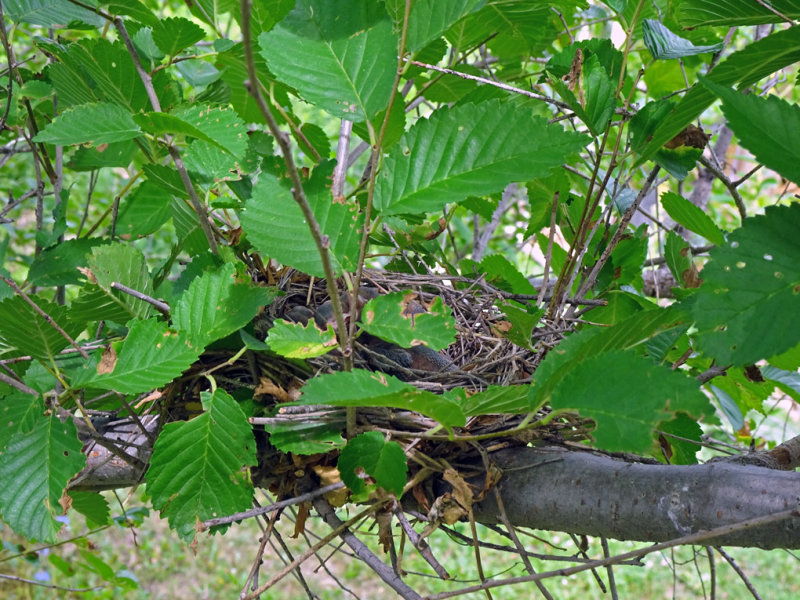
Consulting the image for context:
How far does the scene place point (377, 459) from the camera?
59cm

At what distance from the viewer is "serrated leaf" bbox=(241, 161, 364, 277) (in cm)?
55

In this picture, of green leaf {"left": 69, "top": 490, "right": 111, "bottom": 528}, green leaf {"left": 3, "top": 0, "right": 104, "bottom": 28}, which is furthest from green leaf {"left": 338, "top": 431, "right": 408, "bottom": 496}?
green leaf {"left": 3, "top": 0, "right": 104, "bottom": 28}

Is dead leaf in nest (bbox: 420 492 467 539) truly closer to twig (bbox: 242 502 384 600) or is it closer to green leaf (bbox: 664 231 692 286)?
twig (bbox: 242 502 384 600)

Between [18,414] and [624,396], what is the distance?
57 centimetres

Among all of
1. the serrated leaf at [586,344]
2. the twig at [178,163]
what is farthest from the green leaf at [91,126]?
the serrated leaf at [586,344]

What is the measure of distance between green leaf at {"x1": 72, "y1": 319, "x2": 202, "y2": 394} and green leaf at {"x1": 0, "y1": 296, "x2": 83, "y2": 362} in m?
0.06

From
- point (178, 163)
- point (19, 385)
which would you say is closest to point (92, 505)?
point (19, 385)

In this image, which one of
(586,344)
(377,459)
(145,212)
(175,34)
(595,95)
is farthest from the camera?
(145,212)

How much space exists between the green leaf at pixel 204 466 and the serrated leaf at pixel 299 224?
0.54 ft

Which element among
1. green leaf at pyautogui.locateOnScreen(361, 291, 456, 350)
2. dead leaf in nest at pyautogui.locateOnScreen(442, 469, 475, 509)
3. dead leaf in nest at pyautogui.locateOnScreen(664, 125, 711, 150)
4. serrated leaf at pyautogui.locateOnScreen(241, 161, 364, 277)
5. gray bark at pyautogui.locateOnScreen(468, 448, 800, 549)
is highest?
dead leaf in nest at pyautogui.locateOnScreen(664, 125, 711, 150)

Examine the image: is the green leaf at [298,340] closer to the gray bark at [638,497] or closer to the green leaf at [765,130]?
the gray bark at [638,497]

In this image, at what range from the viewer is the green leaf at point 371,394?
0.44m

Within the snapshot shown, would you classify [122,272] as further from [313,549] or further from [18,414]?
[313,549]

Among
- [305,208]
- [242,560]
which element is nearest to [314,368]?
[305,208]
